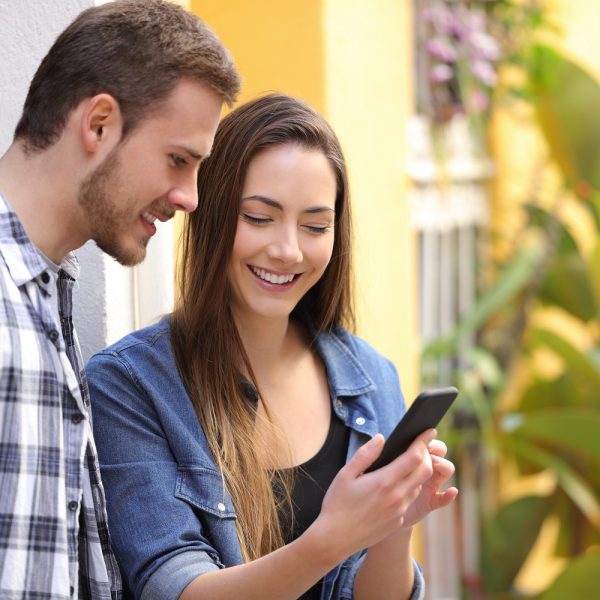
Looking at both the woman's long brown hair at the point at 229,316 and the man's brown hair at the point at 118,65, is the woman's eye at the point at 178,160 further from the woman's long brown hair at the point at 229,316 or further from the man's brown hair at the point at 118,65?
the woman's long brown hair at the point at 229,316

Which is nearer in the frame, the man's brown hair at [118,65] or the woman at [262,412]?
the man's brown hair at [118,65]

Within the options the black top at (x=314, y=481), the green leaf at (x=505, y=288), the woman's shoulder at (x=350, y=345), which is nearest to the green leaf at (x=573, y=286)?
the green leaf at (x=505, y=288)

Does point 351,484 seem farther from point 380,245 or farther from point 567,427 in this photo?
point 567,427

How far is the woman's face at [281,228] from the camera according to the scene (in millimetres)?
2098

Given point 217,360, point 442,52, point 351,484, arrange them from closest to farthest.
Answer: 1. point 351,484
2. point 217,360
3. point 442,52

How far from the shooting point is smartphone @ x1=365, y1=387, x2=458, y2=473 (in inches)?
69.9

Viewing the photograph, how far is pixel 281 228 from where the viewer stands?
6.89 feet

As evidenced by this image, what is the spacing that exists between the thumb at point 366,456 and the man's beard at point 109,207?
0.45m

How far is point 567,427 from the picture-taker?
458 cm

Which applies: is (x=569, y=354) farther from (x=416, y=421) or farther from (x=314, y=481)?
(x=416, y=421)

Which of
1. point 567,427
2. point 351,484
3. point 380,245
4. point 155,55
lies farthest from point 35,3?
point 567,427

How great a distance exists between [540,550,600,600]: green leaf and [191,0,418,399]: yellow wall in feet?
2.77

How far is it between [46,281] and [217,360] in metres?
0.49

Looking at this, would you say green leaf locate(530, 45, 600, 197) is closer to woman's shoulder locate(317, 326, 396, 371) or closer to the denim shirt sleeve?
woman's shoulder locate(317, 326, 396, 371)
